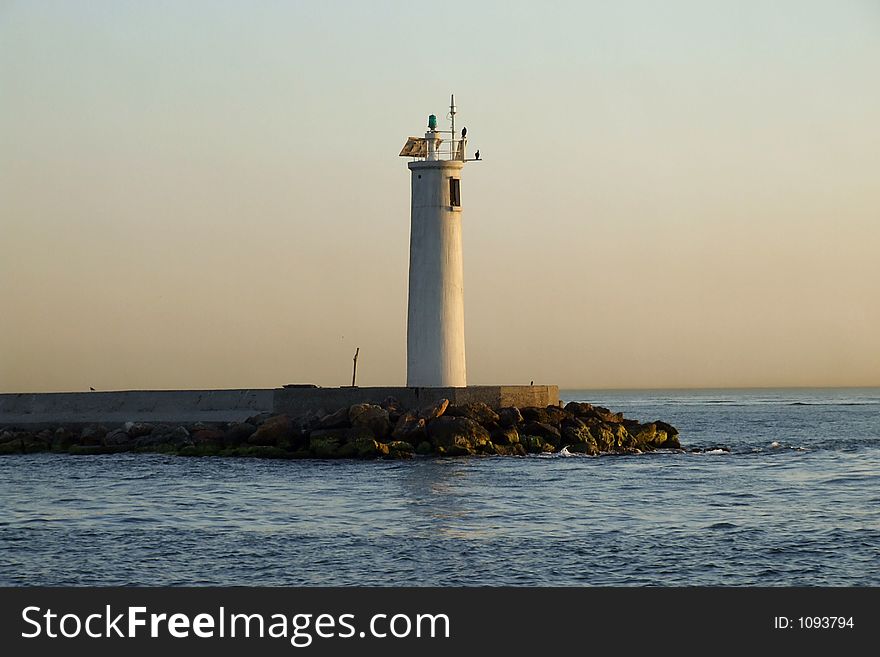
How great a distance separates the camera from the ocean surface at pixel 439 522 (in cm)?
1443

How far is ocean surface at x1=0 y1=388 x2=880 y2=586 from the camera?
14.4m

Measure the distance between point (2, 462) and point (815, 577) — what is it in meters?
21.0

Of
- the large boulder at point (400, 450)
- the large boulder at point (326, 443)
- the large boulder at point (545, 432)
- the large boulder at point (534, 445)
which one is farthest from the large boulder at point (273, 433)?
the large boulder at point (545, 432)

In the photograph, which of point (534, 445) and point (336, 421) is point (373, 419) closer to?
point (336, 421)

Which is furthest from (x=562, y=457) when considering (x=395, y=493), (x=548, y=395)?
(x=395, y=493)

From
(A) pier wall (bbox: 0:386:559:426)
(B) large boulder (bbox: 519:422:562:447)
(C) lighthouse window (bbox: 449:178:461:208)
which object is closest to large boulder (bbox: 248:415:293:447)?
(A) pier wall (bbox: 0:386:559:426)

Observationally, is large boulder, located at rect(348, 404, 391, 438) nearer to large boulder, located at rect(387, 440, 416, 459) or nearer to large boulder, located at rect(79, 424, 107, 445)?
large boulder, located at rect(387, 440, 416, 459)

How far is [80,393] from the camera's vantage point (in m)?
33.6

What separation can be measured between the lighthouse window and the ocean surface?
21.4ft

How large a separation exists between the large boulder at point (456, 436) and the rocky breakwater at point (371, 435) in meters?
0.02

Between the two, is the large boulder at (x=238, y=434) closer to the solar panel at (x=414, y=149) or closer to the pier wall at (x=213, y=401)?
the pier wall at (x=213, y=401)
